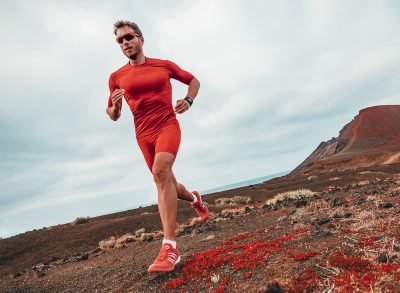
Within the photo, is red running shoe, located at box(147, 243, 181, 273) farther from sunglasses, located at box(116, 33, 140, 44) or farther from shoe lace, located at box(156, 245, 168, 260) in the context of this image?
sunglasses, located at box(116, 33, 140, 44)

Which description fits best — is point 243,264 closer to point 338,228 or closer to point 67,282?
point 338,228

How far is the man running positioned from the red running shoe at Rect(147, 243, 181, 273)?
0.06 metres

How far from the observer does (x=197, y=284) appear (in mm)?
4777

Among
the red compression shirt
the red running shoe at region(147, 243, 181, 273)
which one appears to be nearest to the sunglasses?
the red compression shirt

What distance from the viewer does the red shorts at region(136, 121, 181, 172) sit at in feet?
18.0

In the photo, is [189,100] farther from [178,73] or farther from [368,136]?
[368,136]

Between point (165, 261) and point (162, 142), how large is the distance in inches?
68.4

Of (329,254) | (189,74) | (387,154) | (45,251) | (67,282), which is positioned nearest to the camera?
(329,254)

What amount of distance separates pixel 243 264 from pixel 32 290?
5.50m

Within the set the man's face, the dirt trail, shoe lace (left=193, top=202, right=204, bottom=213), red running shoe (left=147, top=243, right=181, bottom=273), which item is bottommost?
red running shoe (left=147, top=243, right=181, bottom=273)

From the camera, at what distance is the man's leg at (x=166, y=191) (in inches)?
209

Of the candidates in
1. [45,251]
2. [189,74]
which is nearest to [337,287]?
[189,74]

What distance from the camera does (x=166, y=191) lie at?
17.9 feet

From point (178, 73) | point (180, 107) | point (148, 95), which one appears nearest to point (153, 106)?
point (148, 95)
